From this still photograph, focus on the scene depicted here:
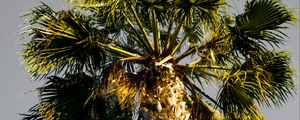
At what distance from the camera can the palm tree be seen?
9.13 meters

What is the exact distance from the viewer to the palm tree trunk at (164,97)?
877cm

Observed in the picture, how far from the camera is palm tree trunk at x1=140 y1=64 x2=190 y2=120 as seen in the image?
877 cm

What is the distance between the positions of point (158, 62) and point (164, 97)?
0.72 metres

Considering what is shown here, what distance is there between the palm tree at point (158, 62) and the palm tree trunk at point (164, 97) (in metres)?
0.01

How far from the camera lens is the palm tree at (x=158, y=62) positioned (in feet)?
30.0

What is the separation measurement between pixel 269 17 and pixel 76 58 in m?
3.16

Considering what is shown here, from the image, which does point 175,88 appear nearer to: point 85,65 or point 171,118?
point 171,118

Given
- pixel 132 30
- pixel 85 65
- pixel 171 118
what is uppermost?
pixel 132 30

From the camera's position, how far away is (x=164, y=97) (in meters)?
8.89

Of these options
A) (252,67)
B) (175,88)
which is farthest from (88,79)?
(252,67)

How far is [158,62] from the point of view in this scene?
9.38 meters

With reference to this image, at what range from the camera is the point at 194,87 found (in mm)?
9977

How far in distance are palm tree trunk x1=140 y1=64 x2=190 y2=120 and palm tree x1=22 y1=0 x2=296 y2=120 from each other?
15 millimetres

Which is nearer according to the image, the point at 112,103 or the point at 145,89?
the point at 145,89
